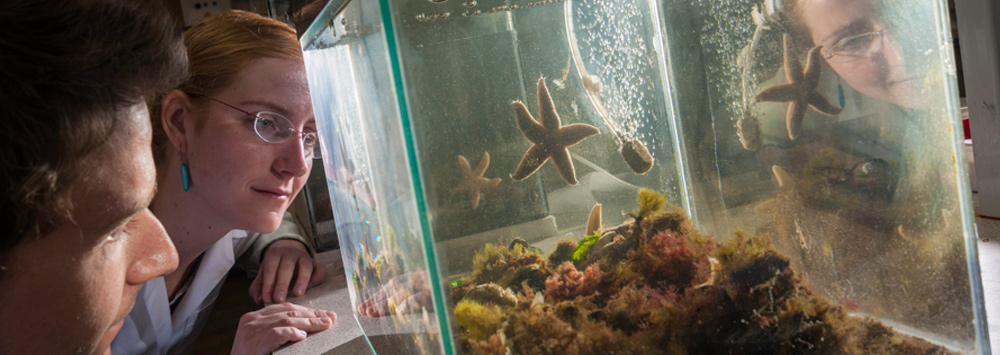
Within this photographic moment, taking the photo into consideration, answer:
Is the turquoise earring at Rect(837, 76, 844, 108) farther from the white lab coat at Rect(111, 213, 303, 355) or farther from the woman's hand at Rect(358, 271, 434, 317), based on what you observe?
the white lab coat at Rect(111, 213, 303, 355)

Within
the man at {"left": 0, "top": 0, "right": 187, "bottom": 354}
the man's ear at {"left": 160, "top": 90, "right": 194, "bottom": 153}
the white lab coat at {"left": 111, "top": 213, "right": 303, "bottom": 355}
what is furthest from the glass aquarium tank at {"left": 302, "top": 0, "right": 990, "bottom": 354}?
the white lab coat at {"left": 111, "top": 213, "right": 303, "bottom": 355}

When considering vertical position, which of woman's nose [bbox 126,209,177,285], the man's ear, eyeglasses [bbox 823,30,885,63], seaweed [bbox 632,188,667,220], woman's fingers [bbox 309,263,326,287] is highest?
the man's ear

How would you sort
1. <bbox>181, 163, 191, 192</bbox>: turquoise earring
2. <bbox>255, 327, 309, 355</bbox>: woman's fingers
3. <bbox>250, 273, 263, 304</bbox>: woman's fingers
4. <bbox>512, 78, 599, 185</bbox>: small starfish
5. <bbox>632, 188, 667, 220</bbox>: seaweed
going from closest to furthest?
<bbox>512, 78, 599, 185</bbox>: small starfish < <bbox>632, 188, 667, 220</bbox>: seaweed < <bbox>255, 327, 309, 355</bbox>: woman's fingers < <bbox>181, 163, 191, 192</bbox>: turquoise earring < <bbox>250, 273, 263, 304</bbox>: woman's fingers

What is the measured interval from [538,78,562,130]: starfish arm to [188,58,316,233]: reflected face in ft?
2.45

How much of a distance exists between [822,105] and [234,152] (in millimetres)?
1211

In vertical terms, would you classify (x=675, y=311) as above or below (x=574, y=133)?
below

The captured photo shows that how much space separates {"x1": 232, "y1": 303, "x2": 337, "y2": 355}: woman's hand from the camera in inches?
49.9

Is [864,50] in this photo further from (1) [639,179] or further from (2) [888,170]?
(1) [639,179]

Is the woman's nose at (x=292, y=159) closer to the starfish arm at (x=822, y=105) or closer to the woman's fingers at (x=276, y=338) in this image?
the woman's fingers at (x=276, y=338)

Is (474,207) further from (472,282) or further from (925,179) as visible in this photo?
(925,179)

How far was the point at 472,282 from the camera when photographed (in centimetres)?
70

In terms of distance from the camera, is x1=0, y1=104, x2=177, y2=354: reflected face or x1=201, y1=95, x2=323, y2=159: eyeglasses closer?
x1=0, y1=104, x2=177, y2=354: reflected face

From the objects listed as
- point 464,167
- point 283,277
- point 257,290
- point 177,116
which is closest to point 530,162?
point 464,167

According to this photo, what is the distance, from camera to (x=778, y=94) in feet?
2.89
